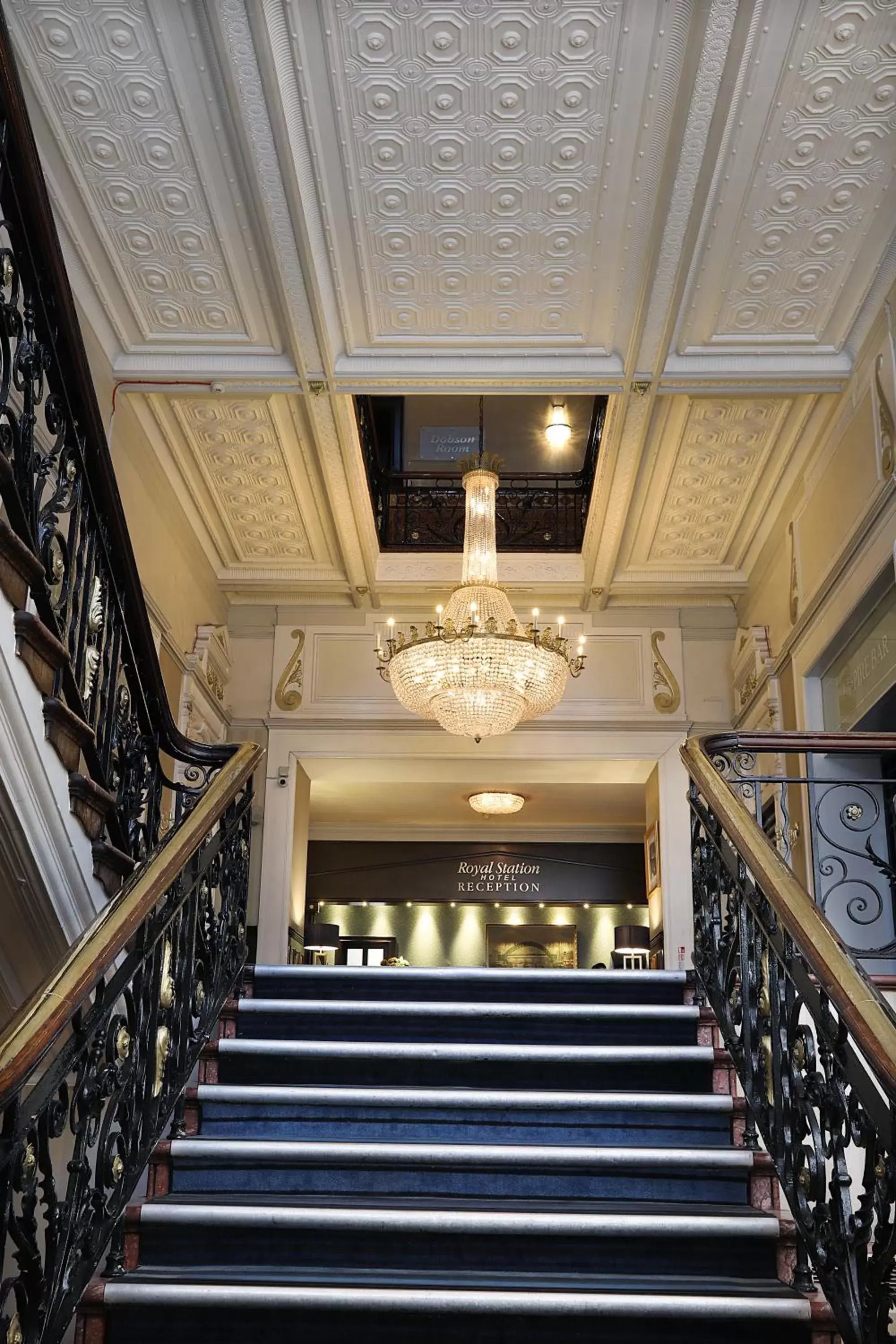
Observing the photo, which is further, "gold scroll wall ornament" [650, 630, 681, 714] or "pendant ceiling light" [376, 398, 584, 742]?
"gold scroll wall ornament" [650, 630, 681, 714]

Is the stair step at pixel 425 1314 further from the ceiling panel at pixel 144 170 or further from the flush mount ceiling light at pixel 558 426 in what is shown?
the flush mount ceiling light at pixel 558 426

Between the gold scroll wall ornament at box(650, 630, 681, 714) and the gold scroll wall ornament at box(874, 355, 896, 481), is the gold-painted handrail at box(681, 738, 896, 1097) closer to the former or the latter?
the gold scroll wall ornament at box(874, 355, 896, 481)

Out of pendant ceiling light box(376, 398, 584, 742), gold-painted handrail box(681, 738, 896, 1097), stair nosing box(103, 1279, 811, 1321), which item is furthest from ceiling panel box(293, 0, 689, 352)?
stair nosing box(103, 1279, 811, 1321)

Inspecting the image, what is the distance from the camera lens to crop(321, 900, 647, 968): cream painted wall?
14.5m

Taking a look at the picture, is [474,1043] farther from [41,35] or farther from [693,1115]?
[41,35]

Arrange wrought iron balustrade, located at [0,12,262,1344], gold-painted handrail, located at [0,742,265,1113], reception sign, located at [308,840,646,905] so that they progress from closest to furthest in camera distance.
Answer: gold-painted handrail, located at [0,742,265,1113] < wrought iron balustrade, located at [0,12,262,1344] < reception sign, located at [308,840,646,905]

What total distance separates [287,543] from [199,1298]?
795cm

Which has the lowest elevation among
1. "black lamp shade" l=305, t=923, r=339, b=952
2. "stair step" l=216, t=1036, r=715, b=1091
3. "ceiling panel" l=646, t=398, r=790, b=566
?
"stair step" l=216, t=1036, r=715, b=1091

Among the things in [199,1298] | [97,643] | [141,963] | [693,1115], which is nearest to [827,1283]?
[693,1115]

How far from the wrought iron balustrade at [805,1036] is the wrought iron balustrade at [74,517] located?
1942 mm

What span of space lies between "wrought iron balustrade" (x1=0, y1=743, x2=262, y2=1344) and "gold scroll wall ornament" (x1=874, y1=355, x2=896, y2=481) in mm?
3910

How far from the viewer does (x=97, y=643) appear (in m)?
4.23

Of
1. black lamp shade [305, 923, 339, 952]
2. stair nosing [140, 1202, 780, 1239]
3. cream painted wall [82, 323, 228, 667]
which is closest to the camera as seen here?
stair nosing [140, 1202, 780, 1239]

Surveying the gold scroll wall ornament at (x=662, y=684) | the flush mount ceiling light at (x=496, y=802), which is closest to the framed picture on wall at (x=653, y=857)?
the gold scroll wall ornament at (x=662, y=684)
